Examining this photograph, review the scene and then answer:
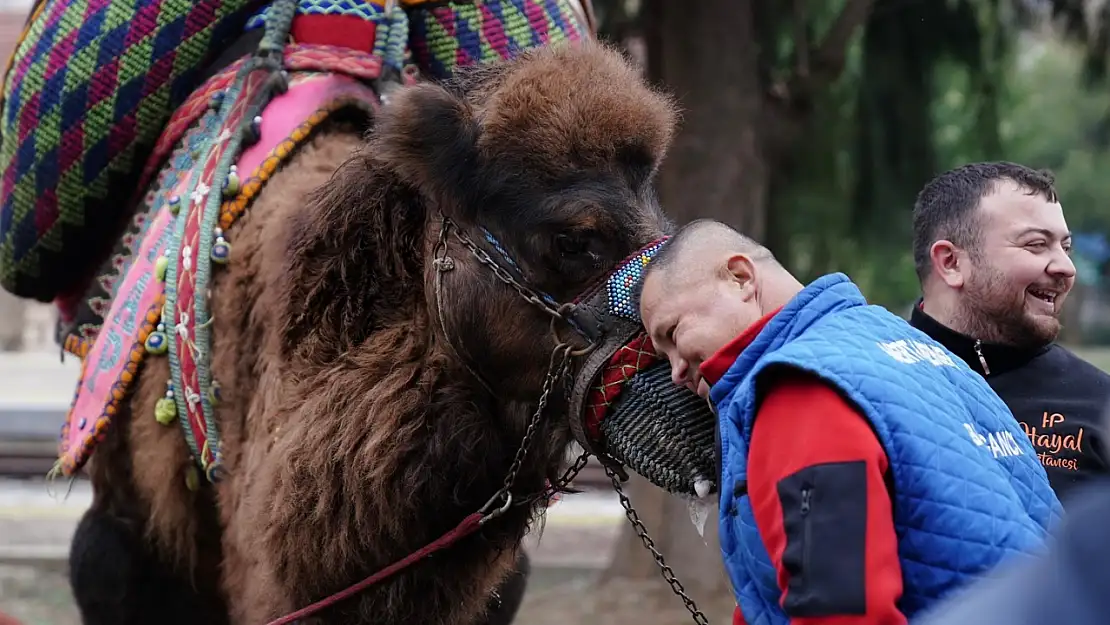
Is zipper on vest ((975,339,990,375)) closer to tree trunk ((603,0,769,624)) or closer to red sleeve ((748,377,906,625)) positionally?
red sleeve ((748,377,906,625))

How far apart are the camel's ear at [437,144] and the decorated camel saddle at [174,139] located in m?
0.09

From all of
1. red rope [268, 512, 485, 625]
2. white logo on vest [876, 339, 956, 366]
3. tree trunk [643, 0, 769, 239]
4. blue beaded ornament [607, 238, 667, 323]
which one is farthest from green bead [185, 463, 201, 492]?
tree trunk [643, 0, 769, 239]

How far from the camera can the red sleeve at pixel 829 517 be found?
183cm

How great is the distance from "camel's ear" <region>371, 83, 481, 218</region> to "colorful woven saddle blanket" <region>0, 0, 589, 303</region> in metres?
0.85

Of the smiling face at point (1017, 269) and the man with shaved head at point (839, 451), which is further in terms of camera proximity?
the smiling face at point (1017, 269)

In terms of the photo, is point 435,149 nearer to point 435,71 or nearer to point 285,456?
point 285,456

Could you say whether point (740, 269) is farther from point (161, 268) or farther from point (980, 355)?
point (161, 268)

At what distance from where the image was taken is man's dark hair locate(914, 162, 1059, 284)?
3.00 metres

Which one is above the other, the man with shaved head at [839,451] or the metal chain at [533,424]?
the man with shaved head at [839,451]

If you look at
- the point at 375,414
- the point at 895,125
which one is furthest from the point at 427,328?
the point at 895,125

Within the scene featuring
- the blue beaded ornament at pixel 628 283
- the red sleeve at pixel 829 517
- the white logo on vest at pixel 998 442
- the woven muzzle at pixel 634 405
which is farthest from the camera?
the blue beaded ornament at pixel 628 283

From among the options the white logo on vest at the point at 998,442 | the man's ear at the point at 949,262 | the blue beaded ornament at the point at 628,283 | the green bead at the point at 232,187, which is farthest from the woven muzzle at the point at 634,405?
Answer: the green bead at the point at 232,187

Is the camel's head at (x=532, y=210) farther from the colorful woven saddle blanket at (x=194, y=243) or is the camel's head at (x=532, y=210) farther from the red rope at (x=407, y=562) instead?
the colorful woven saddle blanket at (x=194, y=243)

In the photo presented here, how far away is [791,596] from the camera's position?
1863 millimetres
